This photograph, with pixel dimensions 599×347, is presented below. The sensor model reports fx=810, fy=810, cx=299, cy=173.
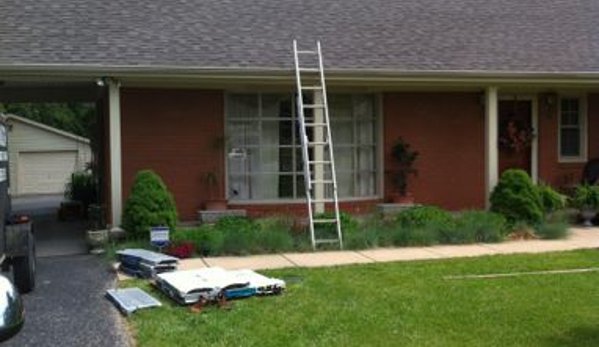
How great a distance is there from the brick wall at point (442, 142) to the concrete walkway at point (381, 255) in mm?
3055

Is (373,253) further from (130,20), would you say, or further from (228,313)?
(130,20)

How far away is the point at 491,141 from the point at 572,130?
316 centimetres

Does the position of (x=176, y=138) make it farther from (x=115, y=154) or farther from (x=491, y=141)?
(x=491, y=141)

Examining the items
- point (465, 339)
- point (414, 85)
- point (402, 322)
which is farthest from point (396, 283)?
point (414, 85)

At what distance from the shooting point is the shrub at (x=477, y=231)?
13070 mm

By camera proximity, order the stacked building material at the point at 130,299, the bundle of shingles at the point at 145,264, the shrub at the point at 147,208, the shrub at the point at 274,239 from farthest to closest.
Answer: the shrub at the point at 147,208
the shrub at the point at 274,239
the bundle of shingles at the point at 145,264
the stacked building material at the point at 130,299

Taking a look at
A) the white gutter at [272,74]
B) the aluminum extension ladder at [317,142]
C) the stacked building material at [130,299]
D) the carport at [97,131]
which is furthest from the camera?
the aluminum extension ladder at [317,142]

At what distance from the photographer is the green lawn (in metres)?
7.12

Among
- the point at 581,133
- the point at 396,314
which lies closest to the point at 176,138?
the point at 396,314

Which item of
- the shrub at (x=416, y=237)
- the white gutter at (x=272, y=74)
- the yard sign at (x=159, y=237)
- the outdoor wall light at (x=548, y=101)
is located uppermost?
the white gutter at (x=272, y=74)

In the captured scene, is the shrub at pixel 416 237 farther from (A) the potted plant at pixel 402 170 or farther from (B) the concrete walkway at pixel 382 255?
(A) the potted plant at pixel 402 170

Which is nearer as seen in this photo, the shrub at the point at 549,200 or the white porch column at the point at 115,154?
the white porch column at the point at 115,154

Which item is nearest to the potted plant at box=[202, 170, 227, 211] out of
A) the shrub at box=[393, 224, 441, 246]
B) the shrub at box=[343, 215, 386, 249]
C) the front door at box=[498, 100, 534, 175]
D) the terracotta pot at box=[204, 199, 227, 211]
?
the terracotta pot at box=[204, 199, 227, 211]

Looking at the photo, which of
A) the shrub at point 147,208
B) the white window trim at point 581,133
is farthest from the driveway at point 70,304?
the white window trim at point 581,133
